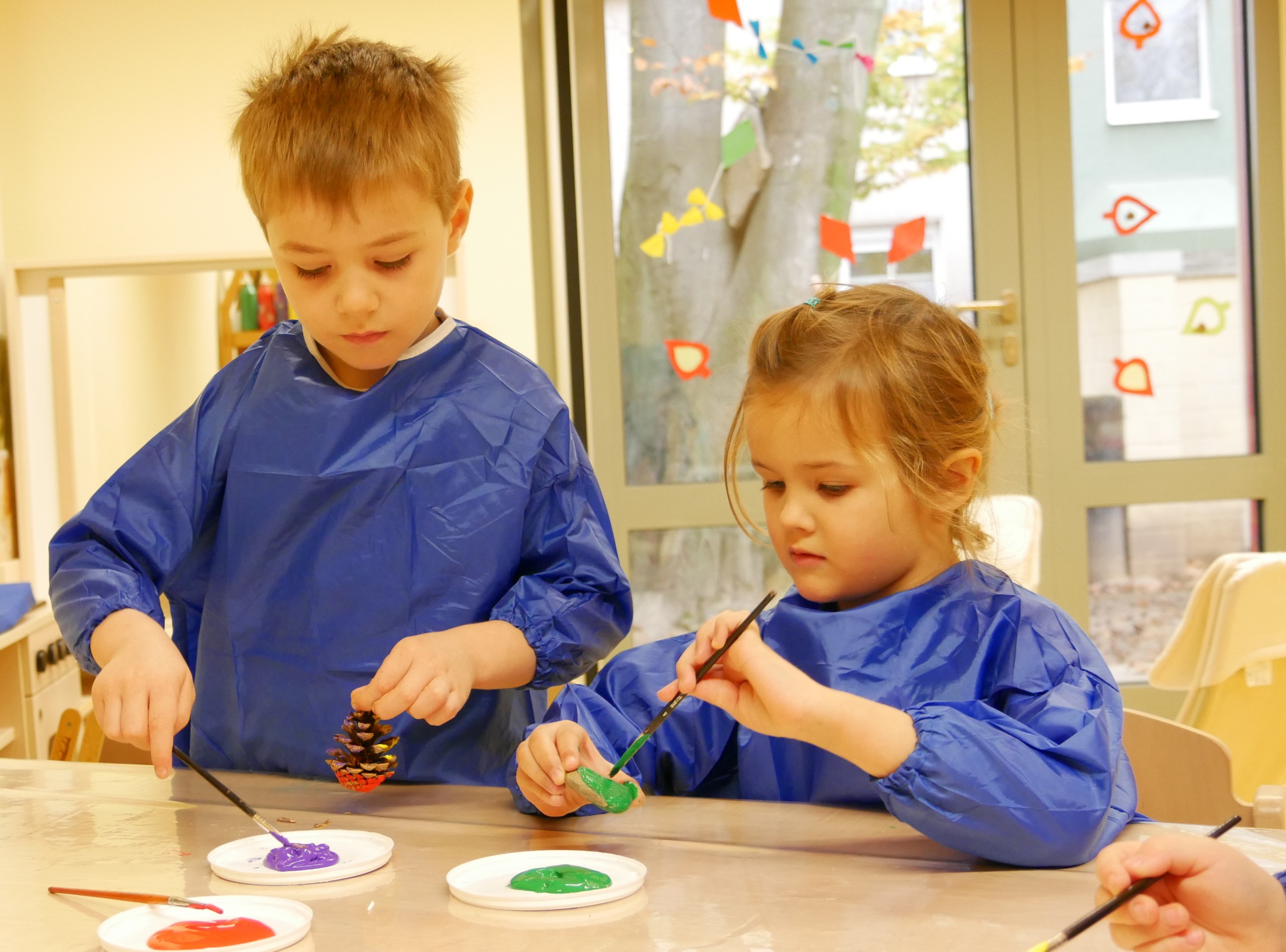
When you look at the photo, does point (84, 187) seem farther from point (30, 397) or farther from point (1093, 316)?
point (1093, 316)

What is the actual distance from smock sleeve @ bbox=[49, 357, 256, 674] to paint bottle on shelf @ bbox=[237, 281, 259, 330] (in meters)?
1.63

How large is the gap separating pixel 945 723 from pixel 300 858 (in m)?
0.49

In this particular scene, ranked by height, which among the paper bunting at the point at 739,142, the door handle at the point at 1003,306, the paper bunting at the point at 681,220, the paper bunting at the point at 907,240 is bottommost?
the door handle at the point at 1003,306

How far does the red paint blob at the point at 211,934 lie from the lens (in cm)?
70

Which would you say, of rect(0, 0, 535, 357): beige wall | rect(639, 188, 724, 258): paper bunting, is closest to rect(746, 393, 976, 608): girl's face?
rect(0, 0, 535, 357): beige wall

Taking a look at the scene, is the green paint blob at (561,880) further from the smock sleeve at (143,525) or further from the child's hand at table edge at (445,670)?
the smock sleeve at (143,525)

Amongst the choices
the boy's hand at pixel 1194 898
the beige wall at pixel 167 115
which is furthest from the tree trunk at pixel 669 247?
the boy's hand at pixel 1194 898

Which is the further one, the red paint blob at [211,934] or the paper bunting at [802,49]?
the paper bunting at [802,49]

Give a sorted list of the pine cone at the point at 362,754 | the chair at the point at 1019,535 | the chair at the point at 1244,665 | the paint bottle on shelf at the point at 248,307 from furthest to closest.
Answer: the paint bottle on shelf at the point at 248,307 → the chair at the point at 1019,535 → the chair at the point at 1244,665 → the pine cone at the point at 362,754

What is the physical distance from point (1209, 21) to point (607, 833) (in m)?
3.32

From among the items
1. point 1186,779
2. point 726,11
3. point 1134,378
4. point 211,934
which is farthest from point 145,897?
point 1134,378

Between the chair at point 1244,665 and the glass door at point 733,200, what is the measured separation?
1430 millimetres

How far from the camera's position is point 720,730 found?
115 cm

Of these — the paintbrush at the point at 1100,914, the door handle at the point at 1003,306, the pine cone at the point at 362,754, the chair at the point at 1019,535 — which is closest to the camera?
the paintbrush at the point at 1100,914
